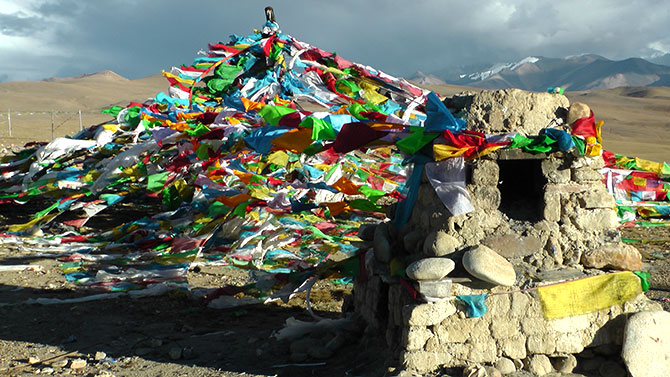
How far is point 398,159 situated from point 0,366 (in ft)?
31.0

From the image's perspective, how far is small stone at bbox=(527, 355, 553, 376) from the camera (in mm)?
4160

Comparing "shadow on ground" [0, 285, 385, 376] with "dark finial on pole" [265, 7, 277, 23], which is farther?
"dark finial on pole" [265, 7, 277, 23]

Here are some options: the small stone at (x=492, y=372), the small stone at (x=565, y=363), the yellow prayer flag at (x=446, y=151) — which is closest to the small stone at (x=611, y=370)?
the small stone at (x=565, y=363)

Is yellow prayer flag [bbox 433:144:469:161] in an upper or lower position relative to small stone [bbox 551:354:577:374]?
upper

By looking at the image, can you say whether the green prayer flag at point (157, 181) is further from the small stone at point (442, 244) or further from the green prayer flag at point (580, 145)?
the green prayer flag at point (580, 145)

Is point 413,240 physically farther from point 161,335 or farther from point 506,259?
point 161,335

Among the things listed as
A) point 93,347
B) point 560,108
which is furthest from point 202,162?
point 560,108

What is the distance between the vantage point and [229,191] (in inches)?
319

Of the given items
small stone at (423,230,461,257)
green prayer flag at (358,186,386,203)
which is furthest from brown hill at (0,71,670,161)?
small stone at (423,230,461,257)

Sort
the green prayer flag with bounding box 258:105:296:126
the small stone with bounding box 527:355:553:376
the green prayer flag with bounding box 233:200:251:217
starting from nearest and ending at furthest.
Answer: the small stone with bounding box 527:355:553:376, the green prayer flag with bounding box 258:105:296:126, the green prayer flag with bounding box 233:200:251:217

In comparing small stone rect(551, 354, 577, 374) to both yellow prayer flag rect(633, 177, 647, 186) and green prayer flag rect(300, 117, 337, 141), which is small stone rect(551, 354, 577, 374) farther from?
yellow prayer flag rect(633, 177, 647, 186)

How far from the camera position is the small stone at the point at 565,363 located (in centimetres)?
422

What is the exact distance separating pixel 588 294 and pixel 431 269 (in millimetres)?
1108

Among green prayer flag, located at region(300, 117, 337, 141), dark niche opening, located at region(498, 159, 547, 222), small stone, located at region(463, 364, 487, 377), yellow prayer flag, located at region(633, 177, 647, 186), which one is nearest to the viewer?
small stone, located at region(463, 364, 487, 377)
